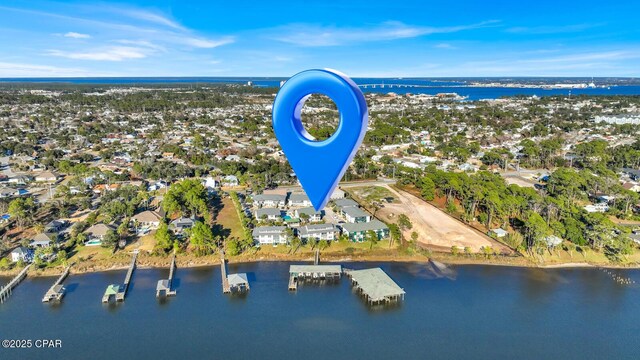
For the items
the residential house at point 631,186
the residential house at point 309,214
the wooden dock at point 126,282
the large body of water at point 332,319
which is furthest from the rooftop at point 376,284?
the residential house at point 631,186

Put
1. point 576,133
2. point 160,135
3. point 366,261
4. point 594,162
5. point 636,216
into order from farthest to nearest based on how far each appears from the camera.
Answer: point 576,133 < point 160,135 < point 594,162 < point 636,216 < point 366,261

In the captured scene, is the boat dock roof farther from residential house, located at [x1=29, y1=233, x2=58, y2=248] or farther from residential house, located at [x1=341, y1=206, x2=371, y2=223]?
residential house, located at [x1=29, y1=233, x2=58, y2=248]

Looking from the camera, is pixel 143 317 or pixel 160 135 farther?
pixel 160 135

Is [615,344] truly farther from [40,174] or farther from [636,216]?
[40,174]

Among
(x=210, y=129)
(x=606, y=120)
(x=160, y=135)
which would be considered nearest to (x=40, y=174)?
(x=160, y=135)

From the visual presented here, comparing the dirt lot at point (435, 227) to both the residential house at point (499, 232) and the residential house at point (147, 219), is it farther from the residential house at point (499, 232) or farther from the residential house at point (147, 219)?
the residential house at point (147, 219)

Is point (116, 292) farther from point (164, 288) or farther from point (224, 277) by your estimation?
point (224, 277)
